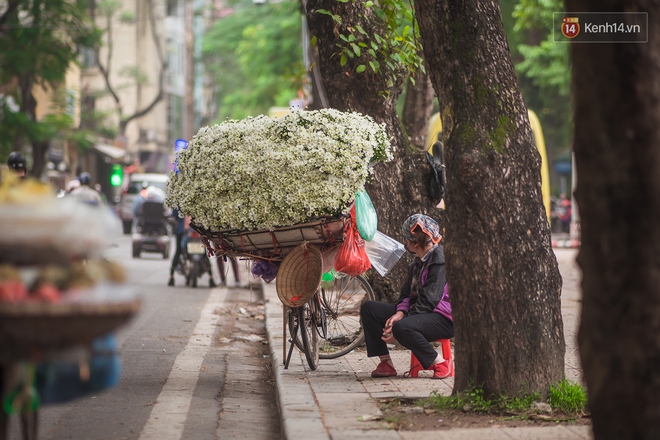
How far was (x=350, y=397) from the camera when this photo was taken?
6.52 m

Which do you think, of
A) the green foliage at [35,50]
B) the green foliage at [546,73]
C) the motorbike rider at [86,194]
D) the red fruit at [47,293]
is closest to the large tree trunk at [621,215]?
the red fruit at [47,293]

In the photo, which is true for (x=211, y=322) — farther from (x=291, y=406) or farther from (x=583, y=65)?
(x=583, y=65)

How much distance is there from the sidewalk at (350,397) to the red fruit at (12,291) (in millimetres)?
2206

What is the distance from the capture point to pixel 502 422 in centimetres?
557

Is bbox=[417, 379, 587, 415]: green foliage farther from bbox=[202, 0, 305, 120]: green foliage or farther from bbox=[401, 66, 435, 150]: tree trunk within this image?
bbox=[202, 0, 305, 120]: green foliage

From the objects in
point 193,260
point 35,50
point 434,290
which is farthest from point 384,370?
point 35,50

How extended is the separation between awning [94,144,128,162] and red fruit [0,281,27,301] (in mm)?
43322

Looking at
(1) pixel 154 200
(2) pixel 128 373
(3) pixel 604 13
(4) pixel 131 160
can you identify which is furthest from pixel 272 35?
(3) pixel 604 13

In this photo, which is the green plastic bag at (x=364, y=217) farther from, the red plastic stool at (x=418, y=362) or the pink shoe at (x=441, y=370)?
the pink shoe at (x=441, y=370)

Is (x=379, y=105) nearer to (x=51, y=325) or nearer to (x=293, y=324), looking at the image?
(x=293, y=324)

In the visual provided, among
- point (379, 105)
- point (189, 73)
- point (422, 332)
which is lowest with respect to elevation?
point (422, 332)

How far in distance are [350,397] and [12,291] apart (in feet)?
11.4

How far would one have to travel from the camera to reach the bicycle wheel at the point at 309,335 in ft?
25.4

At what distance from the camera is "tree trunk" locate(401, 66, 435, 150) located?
1281cm
